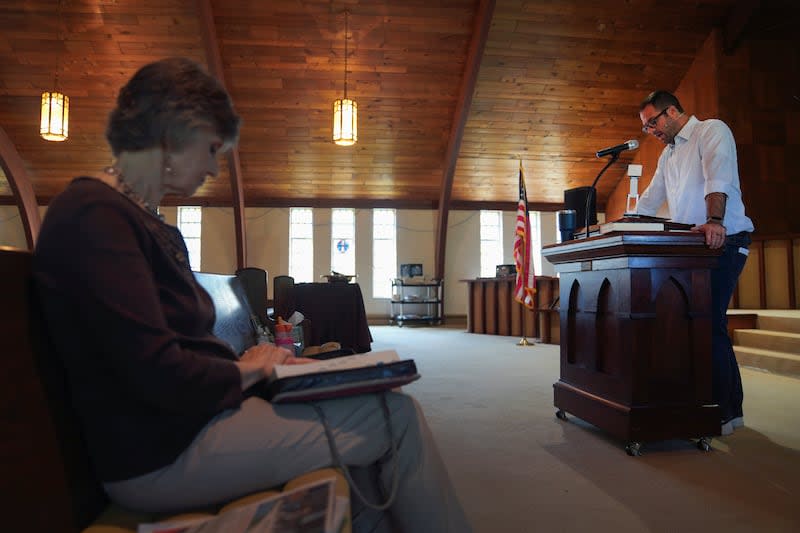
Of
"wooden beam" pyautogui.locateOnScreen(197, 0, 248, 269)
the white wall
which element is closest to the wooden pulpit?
"wooden beam" pyautogui.locateOnScreen(197, 0, 248, 269)

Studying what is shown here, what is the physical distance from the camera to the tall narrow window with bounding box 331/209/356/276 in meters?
10.3

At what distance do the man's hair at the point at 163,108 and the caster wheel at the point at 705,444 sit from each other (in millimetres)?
2293

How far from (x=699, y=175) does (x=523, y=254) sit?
3983mm

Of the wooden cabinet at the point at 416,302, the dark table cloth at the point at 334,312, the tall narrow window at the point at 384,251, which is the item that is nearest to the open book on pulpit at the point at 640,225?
the dark table cloth at the point at 334,312

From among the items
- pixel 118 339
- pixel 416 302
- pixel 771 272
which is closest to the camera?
pixel 118 339

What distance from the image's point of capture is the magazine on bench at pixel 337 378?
3.13 feet

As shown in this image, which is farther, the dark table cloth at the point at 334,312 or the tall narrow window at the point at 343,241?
the tall narrow window at the point at 343,241

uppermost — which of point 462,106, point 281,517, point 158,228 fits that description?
point 462,106

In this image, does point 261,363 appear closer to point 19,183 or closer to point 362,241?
point 19,183

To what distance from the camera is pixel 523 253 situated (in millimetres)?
6402

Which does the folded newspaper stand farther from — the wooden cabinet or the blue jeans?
the wooden cabinet

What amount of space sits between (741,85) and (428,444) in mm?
7565

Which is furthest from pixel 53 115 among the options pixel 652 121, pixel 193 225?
pixel 652 121

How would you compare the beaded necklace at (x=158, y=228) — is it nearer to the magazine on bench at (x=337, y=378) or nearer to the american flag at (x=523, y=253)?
the magazine on bench at (x=337, y=378)
